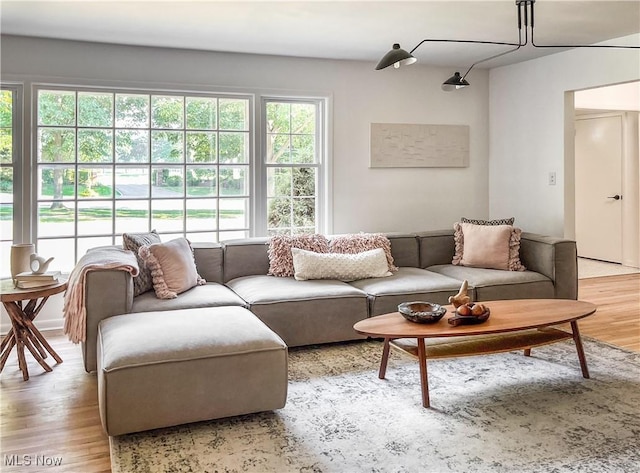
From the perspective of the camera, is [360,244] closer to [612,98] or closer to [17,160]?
[17,160]

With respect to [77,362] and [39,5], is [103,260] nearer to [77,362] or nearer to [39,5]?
[77,362]

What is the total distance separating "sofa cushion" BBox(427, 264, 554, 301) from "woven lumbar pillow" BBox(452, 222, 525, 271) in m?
0.09

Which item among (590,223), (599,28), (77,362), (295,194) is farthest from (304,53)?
(590,223)

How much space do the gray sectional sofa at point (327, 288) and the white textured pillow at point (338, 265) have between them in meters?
0.09

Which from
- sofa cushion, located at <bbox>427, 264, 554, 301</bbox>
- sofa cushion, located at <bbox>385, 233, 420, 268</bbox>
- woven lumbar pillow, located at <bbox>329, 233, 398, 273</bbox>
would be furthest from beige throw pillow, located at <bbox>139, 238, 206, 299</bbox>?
sofa cushion, located at <bbox>427, 264, 554, 301</bbox>

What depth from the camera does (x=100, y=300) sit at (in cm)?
314

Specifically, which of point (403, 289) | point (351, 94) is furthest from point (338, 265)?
point (351, 94)

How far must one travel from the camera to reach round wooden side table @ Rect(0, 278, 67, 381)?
125 inches

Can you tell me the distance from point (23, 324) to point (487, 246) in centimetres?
342

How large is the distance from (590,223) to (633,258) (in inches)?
29.3

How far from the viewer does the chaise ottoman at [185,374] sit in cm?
236

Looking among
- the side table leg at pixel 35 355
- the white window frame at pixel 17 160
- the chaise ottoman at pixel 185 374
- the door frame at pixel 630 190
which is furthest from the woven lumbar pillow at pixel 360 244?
the door frame at pixel 630 190

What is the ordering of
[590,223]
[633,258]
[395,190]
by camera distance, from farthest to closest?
[590,223], [633,258], [395,190]

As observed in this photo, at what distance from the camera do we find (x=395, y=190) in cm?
533
